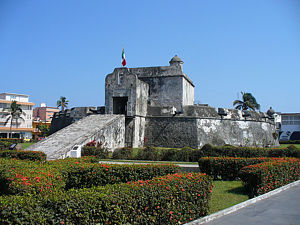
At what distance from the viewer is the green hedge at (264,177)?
9.03m

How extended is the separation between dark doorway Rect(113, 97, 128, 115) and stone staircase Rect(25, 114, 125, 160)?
7.52ft

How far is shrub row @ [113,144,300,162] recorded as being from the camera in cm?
1591

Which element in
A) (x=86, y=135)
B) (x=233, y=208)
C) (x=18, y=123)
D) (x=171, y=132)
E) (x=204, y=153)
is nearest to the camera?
(x=233, y=208)

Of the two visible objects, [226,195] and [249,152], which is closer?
[226,195]

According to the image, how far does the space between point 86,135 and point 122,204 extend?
1483 centimetres

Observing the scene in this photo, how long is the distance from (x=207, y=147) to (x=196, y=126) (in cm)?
780

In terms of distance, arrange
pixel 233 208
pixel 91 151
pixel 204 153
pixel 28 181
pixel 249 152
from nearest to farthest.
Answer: pixel 28 181 < pixel 233 208 < pixel 249 152 < pixel 204 153 < pixel 91 151

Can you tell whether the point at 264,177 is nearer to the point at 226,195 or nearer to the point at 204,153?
the point at 226,195

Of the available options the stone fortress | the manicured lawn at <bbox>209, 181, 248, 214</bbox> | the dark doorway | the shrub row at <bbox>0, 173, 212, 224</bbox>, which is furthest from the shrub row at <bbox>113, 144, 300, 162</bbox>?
the shrub row at <bbox>0, 173, 212, 224</bbox>

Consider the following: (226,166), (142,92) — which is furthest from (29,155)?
(142,92)

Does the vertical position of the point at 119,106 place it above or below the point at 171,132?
above

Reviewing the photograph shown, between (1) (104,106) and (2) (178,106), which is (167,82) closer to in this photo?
(2) (178,106)

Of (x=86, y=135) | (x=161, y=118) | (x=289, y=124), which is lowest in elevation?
(x=86, y=135)

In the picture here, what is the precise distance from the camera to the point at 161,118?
25.3m
